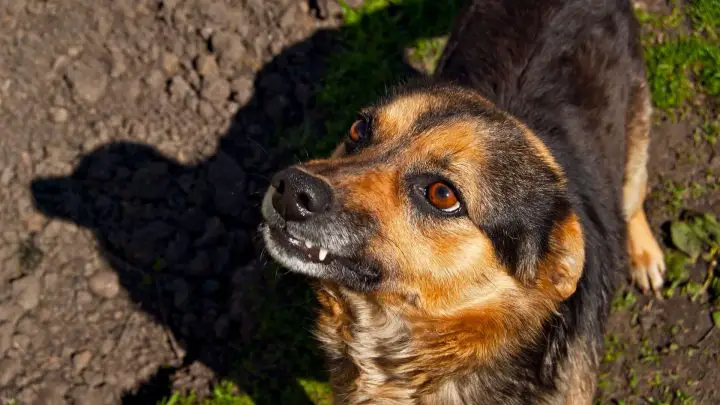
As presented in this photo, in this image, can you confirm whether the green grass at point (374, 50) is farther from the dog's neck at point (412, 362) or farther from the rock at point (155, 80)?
the dog's neck at point (412, 362)

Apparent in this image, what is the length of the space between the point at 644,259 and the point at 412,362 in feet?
8.06

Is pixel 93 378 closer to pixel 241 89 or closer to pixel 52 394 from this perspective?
pixel 52 394

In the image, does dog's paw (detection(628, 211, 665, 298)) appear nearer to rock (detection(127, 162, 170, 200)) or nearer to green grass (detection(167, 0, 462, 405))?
green grass (detection(167, 0, 462, 405))

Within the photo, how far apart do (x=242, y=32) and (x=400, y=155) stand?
2922mm

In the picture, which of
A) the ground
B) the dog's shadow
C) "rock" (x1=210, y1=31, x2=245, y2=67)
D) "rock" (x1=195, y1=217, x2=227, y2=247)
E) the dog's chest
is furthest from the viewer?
"rock" (x1=210, y1=31, x2=245, y2=67)

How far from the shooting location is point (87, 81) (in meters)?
5.46

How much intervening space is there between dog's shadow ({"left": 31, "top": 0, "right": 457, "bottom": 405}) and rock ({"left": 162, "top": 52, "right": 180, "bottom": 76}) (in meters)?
0.61

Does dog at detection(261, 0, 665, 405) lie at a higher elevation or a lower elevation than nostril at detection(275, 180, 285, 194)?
lower

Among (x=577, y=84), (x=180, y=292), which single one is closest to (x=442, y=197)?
(x=577, y=84)

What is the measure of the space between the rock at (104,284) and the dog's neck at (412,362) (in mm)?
1726

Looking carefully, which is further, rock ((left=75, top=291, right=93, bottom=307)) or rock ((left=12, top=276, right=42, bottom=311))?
rock ((left=75, top=291, right=93, bottom=307))

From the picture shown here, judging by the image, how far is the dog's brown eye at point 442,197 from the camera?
11.1 ft

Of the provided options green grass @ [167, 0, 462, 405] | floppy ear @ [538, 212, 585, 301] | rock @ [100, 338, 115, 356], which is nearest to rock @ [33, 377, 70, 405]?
A: rock @ [100, 338, 115, 356]

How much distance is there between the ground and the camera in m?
4.84
